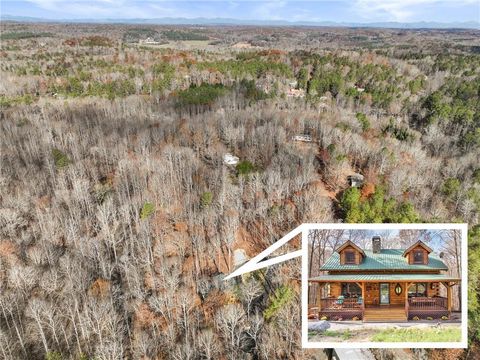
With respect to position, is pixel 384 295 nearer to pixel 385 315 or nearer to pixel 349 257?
pixel 385 315

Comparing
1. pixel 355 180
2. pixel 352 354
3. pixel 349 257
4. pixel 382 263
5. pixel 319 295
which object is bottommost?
pixel 352 354

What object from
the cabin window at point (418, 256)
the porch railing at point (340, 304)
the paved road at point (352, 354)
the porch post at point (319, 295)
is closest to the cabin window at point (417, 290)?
the cabin window at point (418, 256)

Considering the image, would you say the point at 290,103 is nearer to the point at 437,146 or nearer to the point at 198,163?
the point at 437,146

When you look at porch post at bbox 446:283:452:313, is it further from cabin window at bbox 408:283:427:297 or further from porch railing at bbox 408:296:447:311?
cabin window at bbox 408:283:427:297

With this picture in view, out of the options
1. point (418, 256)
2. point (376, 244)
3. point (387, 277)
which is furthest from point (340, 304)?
point (418, 256)

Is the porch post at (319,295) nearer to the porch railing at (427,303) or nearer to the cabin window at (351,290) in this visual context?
the cabin window at (351,290)

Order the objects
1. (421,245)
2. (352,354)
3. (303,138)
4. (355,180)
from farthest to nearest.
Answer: (303,138)
(355,180)
(352,354)
(421,245)

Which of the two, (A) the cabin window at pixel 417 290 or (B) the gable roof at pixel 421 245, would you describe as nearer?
(B) the gable roof at pixel 421 245
